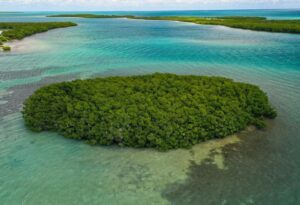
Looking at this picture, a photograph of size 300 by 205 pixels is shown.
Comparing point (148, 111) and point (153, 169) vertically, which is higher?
point (148, 111)

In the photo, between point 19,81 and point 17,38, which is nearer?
point 19,81

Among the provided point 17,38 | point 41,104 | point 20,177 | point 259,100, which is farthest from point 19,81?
point 17,38

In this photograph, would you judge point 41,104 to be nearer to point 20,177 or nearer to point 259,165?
point 20,177

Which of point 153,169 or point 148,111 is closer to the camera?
point 153,169

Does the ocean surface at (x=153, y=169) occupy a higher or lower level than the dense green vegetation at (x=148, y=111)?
lower

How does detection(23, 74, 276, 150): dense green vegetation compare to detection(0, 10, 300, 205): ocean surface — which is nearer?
detection(0, 10, 300, 205): ocean surface

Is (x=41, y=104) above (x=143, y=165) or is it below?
above

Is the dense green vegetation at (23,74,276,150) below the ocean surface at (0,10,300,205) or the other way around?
the other way around

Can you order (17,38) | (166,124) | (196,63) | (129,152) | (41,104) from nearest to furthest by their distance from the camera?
(129,152) < (166,124) < (41,104) < (196,63) < (17,38)
